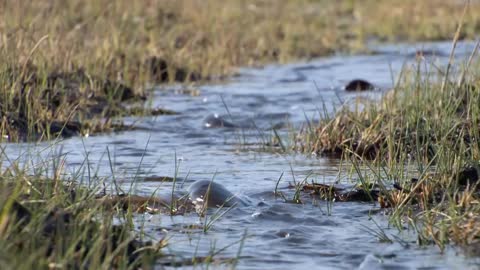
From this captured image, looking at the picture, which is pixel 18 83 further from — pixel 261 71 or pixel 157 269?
pixel 261 71

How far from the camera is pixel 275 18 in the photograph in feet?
52.3

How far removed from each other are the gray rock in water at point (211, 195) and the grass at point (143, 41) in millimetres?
850

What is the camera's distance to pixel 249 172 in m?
6.44

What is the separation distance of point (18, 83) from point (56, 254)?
4184 millimetres

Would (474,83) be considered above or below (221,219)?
above

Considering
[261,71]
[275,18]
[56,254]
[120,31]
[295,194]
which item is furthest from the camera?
[275,18]

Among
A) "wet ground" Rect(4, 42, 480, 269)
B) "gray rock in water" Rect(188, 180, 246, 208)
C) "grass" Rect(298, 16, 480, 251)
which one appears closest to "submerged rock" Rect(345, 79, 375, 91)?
"wet ground" Rect(4, 42, 480, 269)

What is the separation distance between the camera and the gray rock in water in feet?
17.3

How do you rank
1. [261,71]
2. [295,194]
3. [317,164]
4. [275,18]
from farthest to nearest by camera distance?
[275,18]
[261,71]
[317,164]
[295,194]

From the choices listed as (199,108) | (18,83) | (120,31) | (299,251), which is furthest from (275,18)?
(299,251)

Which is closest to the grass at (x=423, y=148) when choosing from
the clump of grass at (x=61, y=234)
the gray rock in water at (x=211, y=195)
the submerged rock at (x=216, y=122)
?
the gray rock in water at (x=211, y=195)

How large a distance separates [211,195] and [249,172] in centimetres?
113

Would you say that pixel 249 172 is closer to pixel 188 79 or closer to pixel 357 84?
pixel 357 84

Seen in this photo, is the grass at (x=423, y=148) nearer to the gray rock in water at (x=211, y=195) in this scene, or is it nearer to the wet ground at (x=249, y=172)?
the wet ground at (x=249, y=172)
